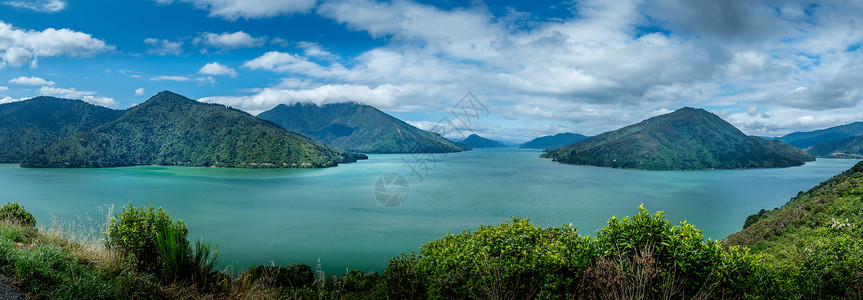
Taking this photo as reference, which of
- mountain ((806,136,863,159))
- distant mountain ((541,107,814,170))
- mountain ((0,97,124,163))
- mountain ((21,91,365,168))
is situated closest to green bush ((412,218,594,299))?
mountain ((21,91,365,168))

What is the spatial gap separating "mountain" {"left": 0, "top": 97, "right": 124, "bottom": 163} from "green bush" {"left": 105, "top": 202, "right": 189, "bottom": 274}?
163652 millimetres

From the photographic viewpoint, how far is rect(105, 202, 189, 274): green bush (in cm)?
622

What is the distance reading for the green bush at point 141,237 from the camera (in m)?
6.22

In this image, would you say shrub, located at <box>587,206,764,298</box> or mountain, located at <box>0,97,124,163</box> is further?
mountain, located at <box>0,97,124,163</box>

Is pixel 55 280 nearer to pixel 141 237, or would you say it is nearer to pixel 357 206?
pixel 141 237

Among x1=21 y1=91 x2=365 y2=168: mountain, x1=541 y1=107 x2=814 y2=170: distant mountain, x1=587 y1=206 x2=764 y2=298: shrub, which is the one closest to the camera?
x1=587 y1=206 x2=764 y2=298: shrub

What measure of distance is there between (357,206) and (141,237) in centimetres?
4002

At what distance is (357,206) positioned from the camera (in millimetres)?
45812

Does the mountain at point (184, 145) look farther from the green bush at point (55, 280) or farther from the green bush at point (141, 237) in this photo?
the green bush at point (55, 280)

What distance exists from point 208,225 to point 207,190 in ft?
91.0

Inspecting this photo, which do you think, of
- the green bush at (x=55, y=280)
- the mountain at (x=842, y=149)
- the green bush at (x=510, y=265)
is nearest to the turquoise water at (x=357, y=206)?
the green bush at (x=510, y=265)

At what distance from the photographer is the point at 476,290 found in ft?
26.2

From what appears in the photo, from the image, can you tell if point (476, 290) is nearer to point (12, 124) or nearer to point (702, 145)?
point (702, 145)

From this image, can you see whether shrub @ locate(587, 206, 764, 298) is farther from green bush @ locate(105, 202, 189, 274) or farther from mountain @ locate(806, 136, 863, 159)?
mountain @ locate(806, 136, 863, 159)
